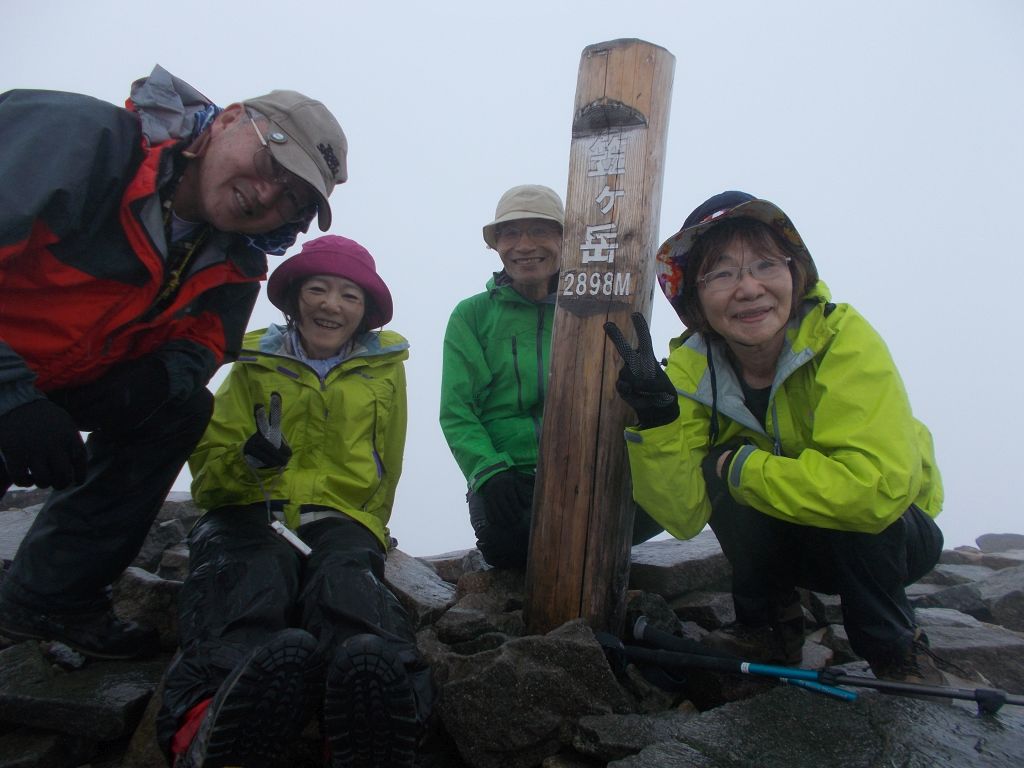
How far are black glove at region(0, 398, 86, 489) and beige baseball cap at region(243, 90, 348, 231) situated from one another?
125cm

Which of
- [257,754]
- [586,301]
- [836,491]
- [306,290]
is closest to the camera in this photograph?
[257,754]

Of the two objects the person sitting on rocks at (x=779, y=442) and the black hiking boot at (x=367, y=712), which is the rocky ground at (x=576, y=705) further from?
the black hiking boot at (x=367, y=712)

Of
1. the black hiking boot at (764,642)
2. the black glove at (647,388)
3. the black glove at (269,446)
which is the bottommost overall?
the black hiking boot at (764,642)

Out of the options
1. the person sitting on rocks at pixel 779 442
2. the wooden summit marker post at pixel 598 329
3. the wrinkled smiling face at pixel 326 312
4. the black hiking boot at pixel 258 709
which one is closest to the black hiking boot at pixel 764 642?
the person sitting on rocks at pixel 779 442

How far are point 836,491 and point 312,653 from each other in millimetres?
1878

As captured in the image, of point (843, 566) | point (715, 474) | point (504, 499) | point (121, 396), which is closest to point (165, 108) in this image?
point (121, 396)

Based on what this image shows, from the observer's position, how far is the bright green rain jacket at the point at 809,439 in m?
2.66

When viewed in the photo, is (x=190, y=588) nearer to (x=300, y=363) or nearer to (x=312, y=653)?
(x=312, y=653)

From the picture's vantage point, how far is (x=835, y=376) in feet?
9.29

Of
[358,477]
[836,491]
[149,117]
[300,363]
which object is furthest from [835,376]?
[149,117]

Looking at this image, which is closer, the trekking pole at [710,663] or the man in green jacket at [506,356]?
the trekking pole at [710,663]

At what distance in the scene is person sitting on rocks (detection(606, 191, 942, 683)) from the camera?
8.93 ft

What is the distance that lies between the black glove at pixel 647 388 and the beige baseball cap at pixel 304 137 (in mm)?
1417

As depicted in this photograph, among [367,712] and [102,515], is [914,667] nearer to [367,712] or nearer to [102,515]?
[367,712]
